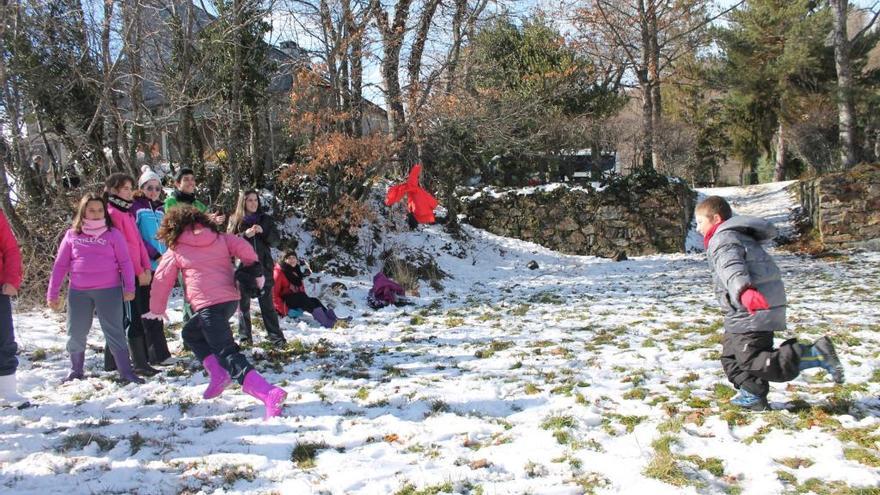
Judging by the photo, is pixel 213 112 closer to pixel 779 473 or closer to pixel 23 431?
pixel 23 431

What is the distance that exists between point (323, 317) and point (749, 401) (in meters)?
4.78

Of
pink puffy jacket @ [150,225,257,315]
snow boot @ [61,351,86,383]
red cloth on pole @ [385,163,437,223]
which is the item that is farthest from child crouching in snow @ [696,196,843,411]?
red cloth on pole @ [385,163,437,223]

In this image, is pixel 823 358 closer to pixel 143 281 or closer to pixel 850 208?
pixel 143 281

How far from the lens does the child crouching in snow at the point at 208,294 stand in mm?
3871

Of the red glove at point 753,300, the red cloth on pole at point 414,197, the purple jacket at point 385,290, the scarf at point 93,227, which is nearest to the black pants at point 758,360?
the red glove at point 753,300

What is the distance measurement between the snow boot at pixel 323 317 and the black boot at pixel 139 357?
7.35 feet

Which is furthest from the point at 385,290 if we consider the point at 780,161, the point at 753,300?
the point at 780,161

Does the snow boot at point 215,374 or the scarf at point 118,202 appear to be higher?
the scarf at point 118,202

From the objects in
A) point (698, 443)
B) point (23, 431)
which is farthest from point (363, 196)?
point (698, 443)

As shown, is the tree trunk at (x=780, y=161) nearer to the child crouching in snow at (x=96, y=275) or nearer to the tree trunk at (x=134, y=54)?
the tree trunk at (x=134, y=54)

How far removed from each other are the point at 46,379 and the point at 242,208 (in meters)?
2.26

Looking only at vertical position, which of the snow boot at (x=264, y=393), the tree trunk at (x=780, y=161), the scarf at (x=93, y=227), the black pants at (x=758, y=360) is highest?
the tree trunk at (x=780, y=161)

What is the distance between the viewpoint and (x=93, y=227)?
14.5 feet

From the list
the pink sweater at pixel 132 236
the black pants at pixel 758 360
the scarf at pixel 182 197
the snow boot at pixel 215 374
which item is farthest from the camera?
the scarf at pixel 182 197
